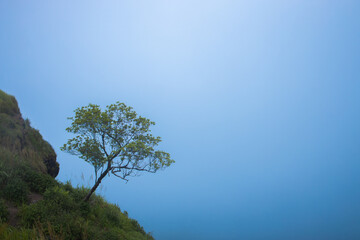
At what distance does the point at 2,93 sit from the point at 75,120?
1007 cm

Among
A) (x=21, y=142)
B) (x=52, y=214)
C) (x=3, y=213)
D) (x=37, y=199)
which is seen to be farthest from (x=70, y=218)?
(x=21, y=142)

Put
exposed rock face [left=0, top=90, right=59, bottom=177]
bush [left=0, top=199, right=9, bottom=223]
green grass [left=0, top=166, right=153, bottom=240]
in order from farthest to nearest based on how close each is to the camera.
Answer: exposed rock face [left=0, top=90, right=59, bottom=177] < bush [left=0, top=199, right=9, bottom=223] < green grass [left=0, top=166, right=153, bottom=240]

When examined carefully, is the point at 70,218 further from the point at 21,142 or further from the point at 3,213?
the point at 21,142

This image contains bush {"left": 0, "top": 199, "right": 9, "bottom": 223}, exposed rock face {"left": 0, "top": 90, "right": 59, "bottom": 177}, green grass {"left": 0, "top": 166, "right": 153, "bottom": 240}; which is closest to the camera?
green grass {"left": 0, "top": 166, "right": 153, "bottom": 240}

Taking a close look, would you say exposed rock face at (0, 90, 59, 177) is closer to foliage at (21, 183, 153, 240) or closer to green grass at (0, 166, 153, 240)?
green grass at (0, 166, 153, 240)

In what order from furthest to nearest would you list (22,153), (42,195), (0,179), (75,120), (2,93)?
(2,93) → (22,153) → (75,120) → (42,195) → (0,179)

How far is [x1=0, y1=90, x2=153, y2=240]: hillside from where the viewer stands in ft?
30.1

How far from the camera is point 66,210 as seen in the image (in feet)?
36.4

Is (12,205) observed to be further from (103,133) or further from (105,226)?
(103,133)

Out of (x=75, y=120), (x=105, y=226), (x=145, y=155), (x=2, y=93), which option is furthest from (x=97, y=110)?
(x=2, y=93)

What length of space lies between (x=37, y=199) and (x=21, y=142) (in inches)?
231

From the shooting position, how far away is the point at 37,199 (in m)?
11.6

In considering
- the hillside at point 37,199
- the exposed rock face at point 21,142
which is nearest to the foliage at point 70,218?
the hillside at point 37,199

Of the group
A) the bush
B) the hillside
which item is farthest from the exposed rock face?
the bush
